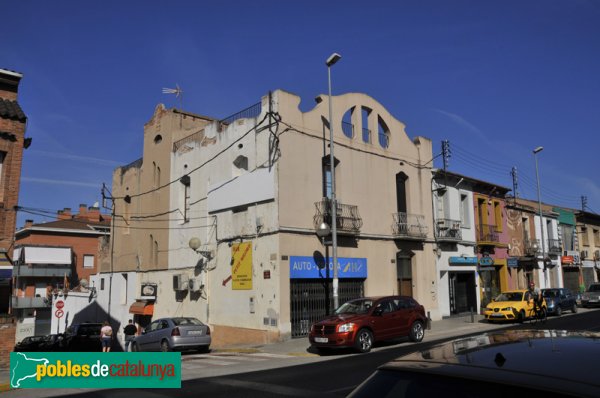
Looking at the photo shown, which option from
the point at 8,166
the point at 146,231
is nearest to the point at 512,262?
the point at 146,231

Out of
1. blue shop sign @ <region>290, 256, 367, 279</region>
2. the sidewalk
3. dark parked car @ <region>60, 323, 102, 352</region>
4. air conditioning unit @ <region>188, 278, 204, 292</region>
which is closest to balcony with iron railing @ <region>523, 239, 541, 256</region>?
the sidewalk

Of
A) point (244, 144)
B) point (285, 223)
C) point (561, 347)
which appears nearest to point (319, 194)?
point (285, 223)

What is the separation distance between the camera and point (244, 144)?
2306 cm

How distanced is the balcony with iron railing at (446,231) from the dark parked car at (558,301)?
562 cm

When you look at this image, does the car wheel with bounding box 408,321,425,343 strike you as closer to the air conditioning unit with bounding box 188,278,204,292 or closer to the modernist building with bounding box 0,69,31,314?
the air conditioning unit with bounding box 188,278,204,292

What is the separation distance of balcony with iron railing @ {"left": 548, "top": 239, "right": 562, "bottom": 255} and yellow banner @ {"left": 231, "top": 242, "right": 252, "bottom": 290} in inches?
1114

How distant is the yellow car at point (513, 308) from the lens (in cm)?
2336

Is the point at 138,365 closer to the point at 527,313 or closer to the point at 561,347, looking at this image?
the point at 561,347

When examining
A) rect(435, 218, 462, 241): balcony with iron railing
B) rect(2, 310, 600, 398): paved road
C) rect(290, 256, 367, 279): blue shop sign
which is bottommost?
rect(2, 310, 600, 398): paved road

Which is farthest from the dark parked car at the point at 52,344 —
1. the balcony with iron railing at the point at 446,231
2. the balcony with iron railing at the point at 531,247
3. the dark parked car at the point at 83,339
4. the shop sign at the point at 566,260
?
the shop sign at the point at 566,260

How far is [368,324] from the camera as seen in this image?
A: 52.0ft

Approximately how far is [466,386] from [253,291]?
19.2 metres

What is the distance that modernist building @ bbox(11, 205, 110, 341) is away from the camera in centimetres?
4312

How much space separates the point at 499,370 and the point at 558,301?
29205 millimetres
